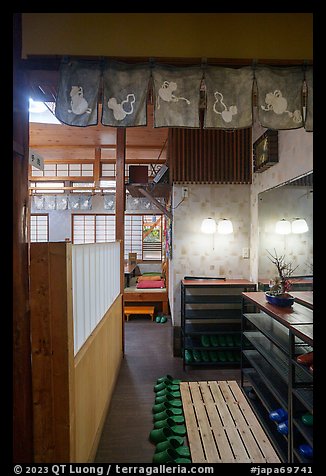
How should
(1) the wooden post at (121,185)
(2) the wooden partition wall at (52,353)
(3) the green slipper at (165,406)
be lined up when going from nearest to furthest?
(2) the wooden partition wall at (52,353) < (3) the green slipper at (165,406) < (1) the wooden post at (121,185)

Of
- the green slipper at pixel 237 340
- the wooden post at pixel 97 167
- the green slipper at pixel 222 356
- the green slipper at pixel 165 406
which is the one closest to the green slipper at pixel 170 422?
the green slipper at pixel 165 406

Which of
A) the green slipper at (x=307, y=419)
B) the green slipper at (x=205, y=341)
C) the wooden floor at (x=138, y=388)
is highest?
the green slipper at (x=307, y=419)

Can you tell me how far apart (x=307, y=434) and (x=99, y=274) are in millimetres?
1999

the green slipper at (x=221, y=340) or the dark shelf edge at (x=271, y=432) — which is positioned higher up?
the green slipper at (x=221, y=340)

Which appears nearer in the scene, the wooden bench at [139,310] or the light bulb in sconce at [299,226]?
the light bulb in sconce at [299,226]

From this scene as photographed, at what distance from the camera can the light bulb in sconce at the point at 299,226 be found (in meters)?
3.39

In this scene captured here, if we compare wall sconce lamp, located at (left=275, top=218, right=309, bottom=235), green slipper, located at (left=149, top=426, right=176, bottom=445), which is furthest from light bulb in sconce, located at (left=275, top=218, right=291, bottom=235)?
green slipper, located at (left=149, top=426, right=176, bottom=445)

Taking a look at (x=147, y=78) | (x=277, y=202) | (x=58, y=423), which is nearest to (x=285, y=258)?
(x=277, y=202)

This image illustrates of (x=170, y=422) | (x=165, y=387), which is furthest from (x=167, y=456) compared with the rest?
(x=165, y=387)

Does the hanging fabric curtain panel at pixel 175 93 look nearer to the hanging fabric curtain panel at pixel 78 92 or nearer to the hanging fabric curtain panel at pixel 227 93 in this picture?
the hanging fabric curtain panel at pixel 227 93

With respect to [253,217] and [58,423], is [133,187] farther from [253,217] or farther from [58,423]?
[58,423]

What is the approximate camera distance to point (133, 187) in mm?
4602

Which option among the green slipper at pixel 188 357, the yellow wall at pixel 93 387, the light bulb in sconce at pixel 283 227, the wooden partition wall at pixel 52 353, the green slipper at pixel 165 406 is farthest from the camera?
the green slipper at pixel 188 357

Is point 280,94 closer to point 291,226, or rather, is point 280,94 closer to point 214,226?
point 291,226
